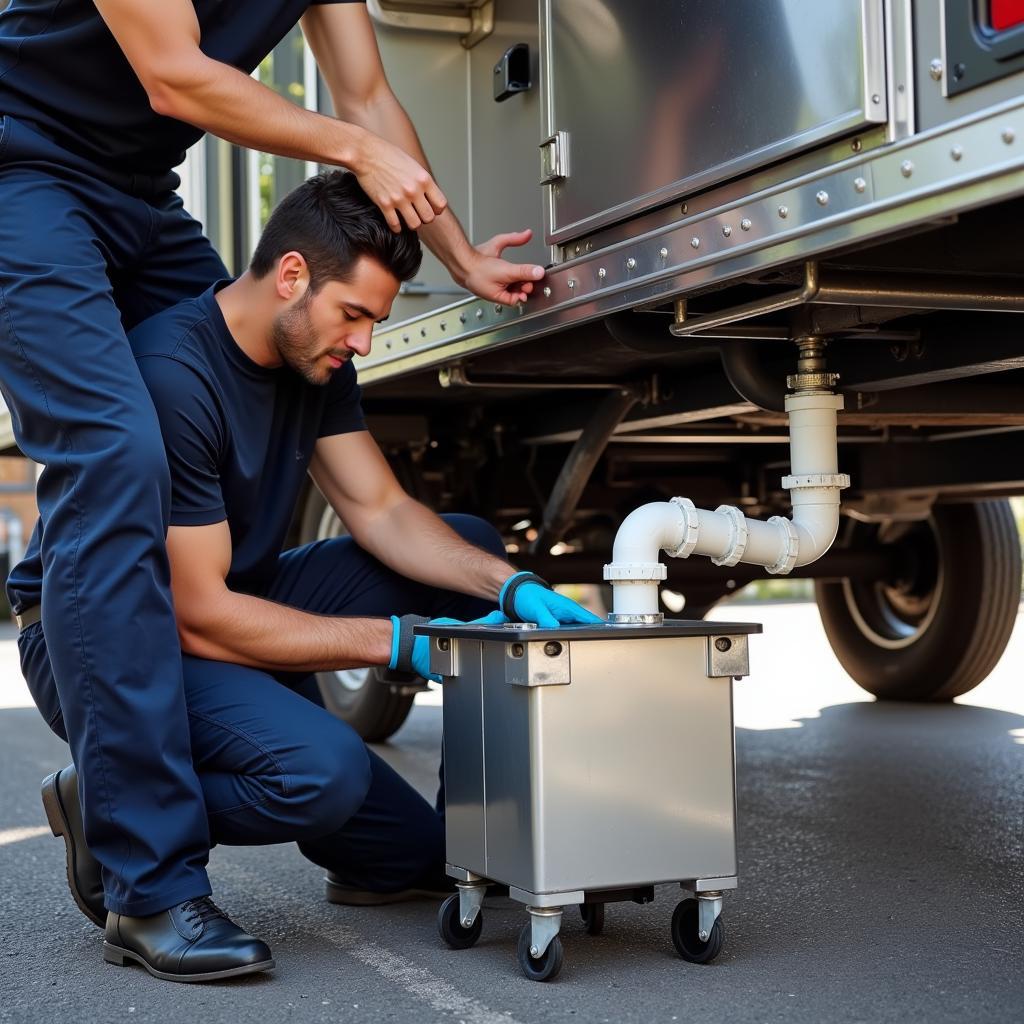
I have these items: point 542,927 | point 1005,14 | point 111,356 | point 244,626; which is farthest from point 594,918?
point 1005,14

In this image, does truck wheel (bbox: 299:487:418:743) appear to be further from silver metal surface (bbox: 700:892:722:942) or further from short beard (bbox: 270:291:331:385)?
silver metal surface (bbox: 700:892:722:942)

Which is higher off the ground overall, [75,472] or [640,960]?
[75,472]

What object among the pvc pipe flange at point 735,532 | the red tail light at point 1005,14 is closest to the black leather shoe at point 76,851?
the pvc pipe flange at point 735,532

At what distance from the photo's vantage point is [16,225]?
99.8 inches

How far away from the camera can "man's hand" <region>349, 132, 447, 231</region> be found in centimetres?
265

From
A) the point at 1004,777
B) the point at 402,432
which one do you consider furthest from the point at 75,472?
the point at 1004,777

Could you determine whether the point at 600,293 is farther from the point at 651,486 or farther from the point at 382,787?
the point at 651,486

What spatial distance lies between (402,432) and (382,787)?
183cm

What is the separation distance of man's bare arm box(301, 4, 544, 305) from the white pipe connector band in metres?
0.60

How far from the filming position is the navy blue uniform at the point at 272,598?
253cm

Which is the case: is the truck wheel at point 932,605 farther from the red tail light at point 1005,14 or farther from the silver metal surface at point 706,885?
the red tail light at point 1005,14

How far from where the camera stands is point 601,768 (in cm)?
236

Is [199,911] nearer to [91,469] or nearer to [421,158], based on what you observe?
[91,469]

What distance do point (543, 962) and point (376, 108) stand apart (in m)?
1.72
